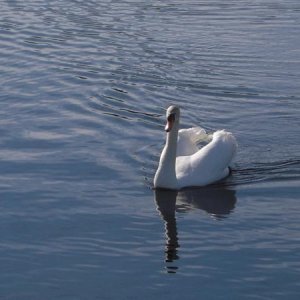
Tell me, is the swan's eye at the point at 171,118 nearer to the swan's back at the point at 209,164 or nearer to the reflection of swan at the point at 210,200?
the swan's back at the point at 209,164

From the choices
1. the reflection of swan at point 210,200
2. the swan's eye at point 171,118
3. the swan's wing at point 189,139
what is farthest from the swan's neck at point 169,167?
the swan's wing at point 189,139

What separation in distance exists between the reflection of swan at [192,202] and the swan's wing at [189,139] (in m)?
1.15

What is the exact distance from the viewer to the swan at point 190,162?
46.5 ft

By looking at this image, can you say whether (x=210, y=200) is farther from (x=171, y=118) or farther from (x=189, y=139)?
(x=189, y=139)

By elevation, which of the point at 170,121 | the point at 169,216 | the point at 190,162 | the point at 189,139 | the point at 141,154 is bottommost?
the point at 169,216

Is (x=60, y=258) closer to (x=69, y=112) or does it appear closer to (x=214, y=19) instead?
(x=69, y=112)

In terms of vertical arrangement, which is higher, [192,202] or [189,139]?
[189,139]

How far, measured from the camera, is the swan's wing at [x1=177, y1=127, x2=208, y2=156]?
15.2 metres

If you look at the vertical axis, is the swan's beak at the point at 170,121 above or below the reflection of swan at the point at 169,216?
above

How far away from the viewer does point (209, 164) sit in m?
14.5

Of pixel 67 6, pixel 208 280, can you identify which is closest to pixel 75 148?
pixel 208 280

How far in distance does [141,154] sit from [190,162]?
1.20 metres

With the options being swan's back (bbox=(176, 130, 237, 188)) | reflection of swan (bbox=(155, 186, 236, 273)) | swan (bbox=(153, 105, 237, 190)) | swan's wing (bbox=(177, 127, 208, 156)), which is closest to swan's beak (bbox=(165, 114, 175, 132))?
swan (bbox=(153, 105, 237, 190))

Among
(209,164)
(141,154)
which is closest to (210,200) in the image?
(209,164)
